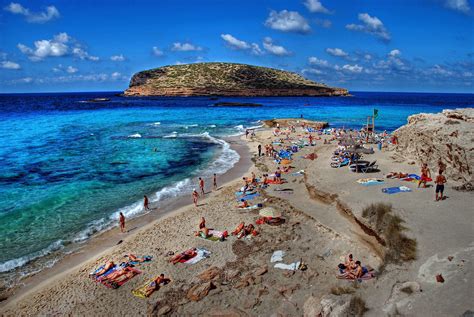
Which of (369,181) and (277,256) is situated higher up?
(369,181)

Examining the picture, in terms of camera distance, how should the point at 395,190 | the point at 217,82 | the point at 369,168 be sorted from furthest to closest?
the point at 217,82 < the point at 369,168 < the point at 395,190

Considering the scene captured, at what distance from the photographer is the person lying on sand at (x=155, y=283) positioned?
10521mm

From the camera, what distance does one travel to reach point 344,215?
14.4 metres

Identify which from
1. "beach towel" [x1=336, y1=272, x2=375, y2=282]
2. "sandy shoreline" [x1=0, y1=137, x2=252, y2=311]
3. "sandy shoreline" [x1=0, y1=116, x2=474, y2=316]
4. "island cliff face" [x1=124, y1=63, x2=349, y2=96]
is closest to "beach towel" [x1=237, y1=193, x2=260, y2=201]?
"sandy shoreline" [x1=0, y1=116, x2=474, y2=316]

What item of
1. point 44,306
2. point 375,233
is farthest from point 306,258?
point 44,306

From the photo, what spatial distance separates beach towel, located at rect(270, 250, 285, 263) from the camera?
11945 mm

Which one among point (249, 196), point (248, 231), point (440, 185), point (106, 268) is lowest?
point (106, 268)

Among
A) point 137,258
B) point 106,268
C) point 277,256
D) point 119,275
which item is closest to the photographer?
point 119,275

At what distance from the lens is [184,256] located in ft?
40.8

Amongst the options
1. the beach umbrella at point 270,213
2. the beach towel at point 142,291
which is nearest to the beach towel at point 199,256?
the beach towel at point 142,291

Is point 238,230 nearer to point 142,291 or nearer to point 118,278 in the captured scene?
point 142,291

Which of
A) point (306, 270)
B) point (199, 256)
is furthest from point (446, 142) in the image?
point (199, 256)

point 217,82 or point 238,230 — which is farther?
point 217,82

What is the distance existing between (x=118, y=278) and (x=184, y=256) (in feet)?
7.65
